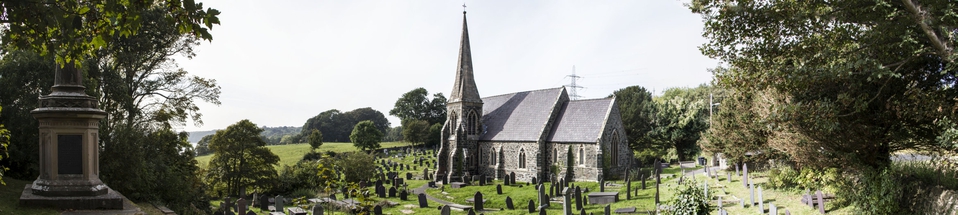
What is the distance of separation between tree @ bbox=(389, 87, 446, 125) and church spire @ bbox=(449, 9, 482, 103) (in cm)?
3283

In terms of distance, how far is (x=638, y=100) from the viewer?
4800 centimetres

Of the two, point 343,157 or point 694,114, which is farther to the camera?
point 694,114

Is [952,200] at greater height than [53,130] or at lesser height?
lesser

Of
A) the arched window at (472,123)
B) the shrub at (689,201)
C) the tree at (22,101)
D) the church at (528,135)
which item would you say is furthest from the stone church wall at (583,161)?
the tree at (22,101)

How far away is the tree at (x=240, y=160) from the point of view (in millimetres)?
24094

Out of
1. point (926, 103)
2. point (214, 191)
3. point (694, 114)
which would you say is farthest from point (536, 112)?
point (926, 103)

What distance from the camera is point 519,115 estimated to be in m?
32.8

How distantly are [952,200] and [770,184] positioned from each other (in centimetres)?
834

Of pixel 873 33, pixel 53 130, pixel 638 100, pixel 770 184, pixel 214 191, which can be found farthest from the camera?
pixel 638 100

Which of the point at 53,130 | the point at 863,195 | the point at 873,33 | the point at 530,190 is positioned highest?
the point at 873,33

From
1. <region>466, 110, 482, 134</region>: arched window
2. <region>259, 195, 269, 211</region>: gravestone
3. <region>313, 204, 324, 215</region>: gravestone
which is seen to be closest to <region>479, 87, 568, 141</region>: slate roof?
<region>466, 110, 482, 134</region>: arched window

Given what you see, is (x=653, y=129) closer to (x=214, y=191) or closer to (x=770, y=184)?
(x=770, y=184)

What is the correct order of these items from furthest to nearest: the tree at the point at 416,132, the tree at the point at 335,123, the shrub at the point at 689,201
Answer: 1. the tree at the point at 335,123
2. the tree at the point at 416,132
3. the shrub at the point at 689,201

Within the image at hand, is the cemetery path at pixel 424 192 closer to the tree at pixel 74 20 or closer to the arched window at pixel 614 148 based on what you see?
the arched window at pixel 614 148
